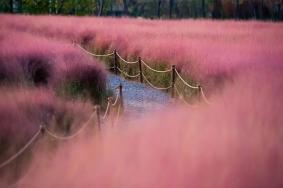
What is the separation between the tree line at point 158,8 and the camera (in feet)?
112

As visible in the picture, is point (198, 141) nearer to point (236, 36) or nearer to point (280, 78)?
point (280, 78)


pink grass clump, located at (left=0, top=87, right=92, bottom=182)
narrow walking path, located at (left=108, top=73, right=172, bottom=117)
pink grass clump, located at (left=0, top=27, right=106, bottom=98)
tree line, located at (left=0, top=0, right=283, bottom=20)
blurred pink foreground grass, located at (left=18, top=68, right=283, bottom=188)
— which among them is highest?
tree line, located at (left=0, top=0, right=283, bottom=20)

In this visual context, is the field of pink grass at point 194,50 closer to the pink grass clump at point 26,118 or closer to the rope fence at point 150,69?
the rope fence at point 150,69

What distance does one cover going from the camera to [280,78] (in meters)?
8.07

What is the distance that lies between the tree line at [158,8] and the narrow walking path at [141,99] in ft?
72.9

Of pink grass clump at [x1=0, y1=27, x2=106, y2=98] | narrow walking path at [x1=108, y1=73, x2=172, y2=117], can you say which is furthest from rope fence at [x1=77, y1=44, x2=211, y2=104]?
pink grass clump at [x1=0, y1=27, x2=106, y2=98]

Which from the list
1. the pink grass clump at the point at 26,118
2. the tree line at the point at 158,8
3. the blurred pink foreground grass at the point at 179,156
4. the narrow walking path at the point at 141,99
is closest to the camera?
the blurred pink foreground grass at the point at 179,156

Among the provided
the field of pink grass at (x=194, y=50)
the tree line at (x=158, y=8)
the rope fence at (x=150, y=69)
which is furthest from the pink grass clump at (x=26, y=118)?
the tree line at (x=158, y=8)

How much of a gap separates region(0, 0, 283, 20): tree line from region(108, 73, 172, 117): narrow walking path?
22233mm

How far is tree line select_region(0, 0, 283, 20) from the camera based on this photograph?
1346 inches

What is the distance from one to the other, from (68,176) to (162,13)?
146 ft

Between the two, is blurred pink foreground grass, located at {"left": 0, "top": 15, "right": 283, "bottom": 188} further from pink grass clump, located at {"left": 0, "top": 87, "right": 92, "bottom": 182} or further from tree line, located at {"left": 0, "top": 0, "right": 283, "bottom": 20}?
tree line, located at {"left": 0, "top": 0, "right": 283, "bottom": 20}

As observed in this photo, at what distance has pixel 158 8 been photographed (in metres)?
38.9

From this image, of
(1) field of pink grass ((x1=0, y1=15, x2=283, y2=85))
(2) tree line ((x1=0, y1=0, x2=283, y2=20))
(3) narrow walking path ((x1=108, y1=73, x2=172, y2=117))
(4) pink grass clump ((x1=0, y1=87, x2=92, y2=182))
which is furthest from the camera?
(2) tree line ((x1=0, y1=0, x2=283, y2=20))
